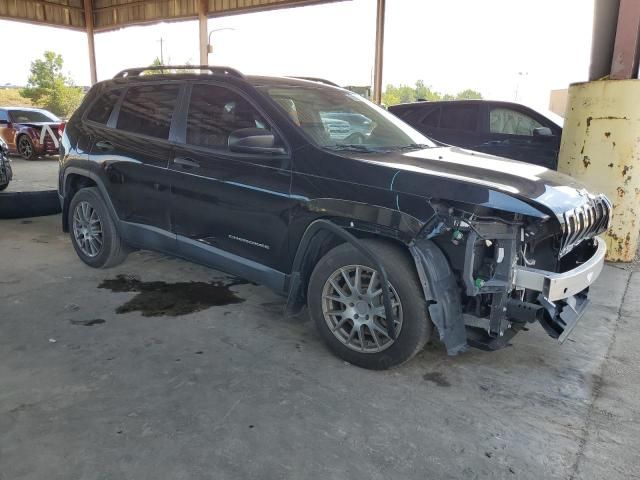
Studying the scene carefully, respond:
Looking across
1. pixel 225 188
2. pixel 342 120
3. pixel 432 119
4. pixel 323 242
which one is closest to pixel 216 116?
pixel 225 188

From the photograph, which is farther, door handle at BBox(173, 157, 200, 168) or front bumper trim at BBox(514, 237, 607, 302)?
door handle at BBox(173, 157, 200, 168)

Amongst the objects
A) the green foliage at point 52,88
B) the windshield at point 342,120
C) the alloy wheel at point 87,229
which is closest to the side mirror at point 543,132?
the windshield at point 342,120

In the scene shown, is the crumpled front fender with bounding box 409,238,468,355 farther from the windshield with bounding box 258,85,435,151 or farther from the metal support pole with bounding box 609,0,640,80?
the metal support pole with bounding box 609,0,640,80

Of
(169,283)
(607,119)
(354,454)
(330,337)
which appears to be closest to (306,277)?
(330,337)

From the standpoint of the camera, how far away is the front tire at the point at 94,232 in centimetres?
454

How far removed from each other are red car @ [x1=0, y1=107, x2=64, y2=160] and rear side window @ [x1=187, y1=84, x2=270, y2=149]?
39.3 feet

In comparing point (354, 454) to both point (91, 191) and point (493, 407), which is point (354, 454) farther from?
point (91, 191)

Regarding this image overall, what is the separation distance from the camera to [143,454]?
225cm

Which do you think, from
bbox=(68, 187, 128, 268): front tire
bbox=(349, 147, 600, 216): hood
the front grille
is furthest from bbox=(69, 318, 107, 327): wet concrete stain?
the front grille

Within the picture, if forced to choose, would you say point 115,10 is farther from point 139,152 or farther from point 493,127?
point 139,152

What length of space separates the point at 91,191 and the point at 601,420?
4.28 m

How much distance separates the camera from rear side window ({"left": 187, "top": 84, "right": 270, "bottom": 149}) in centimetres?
352

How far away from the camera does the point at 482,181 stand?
2764 mm

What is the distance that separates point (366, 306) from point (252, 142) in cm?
123
